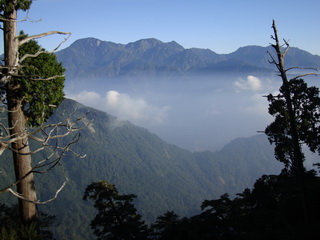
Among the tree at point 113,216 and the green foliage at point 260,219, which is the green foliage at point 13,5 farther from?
the tree at point 113,216

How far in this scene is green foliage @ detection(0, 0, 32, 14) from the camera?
760cm

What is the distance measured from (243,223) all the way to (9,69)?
52.9 feet

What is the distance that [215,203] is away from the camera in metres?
22.1

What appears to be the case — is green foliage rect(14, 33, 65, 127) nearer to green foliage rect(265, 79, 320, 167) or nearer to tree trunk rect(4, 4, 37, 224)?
tree trunk rect(4, 4, 37, 224)

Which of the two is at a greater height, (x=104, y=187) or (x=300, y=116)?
(x=300, y=116)

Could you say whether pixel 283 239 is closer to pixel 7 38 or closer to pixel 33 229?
pixel 33 229

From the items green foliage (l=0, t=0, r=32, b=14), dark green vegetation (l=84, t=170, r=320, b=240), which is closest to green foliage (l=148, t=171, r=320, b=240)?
dark green vegetation (l=84, t=170, r=320, b=240)

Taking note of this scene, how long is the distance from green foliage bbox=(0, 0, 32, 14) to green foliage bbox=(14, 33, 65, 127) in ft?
3.70

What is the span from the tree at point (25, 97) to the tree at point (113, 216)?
604 inches

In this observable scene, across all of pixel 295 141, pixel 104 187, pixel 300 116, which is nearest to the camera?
pixel 295 141

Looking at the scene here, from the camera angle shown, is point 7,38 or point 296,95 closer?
point 7,38

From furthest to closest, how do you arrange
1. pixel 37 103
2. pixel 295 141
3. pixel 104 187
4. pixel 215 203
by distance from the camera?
1. pixel 104 187
2. pixel 215 203
3. pixel 295 141
4. pixel 37 103

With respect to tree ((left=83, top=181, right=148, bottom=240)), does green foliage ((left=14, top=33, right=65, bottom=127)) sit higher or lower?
higher

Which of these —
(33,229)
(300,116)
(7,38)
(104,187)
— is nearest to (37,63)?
(7,38)
